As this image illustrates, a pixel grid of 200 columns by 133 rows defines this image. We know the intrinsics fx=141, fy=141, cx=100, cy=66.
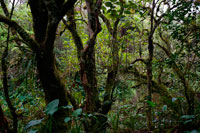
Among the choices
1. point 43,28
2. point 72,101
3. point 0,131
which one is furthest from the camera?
point 72,101

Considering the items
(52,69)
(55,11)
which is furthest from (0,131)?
(55,11)

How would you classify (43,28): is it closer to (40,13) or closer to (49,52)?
(40,13)

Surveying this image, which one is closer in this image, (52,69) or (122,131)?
(52,69)

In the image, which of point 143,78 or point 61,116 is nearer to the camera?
point 61,116

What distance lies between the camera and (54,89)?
1502 mm

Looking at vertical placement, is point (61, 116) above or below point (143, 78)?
below

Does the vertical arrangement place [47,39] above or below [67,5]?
below

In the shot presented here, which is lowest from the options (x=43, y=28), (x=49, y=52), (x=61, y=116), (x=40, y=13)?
(x=61, y=116)

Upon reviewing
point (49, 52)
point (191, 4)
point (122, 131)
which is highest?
point (191, 4)

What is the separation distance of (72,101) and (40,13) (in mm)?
1423

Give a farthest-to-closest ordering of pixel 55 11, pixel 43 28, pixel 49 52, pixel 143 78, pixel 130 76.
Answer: pixel 130 76, pixel 143 78, pixel 43 28, pixel 49 52, pixel 55 11

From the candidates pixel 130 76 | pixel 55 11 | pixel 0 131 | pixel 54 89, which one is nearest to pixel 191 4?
pixel 55 11

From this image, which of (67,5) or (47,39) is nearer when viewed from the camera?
(67,5)

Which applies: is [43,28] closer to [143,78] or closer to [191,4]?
[191,4]
